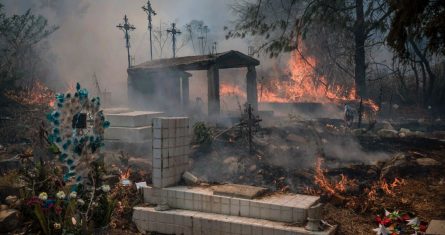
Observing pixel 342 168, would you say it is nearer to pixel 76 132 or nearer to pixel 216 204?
pixel 216 204

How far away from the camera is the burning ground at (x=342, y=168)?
7938 millimetres

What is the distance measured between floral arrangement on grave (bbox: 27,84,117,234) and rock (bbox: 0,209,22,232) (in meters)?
0.30

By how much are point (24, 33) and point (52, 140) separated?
31757 mm

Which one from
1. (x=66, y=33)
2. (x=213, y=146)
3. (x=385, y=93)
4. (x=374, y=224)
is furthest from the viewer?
(x=66, y=33)

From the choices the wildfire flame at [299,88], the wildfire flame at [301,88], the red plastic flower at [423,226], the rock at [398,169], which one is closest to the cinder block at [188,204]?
the red plastic flower at [423,226]

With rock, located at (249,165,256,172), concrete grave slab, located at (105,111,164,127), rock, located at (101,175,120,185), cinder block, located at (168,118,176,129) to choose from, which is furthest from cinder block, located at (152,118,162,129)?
concrete grave slab, located at (105,111,164,127)

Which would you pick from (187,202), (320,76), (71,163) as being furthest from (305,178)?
(320,76)

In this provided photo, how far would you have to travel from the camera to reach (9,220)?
21.7 feet

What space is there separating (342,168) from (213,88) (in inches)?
404

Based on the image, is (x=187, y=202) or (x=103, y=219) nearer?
(x=103, y=219)

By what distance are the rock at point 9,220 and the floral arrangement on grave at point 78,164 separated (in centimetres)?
30

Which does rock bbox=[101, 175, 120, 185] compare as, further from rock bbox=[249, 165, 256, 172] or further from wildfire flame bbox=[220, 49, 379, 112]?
wildfire flame bbox=[220, 49, 379, 112]

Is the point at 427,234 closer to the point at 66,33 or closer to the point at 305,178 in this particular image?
the point at 305,178

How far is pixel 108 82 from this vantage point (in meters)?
42.4
